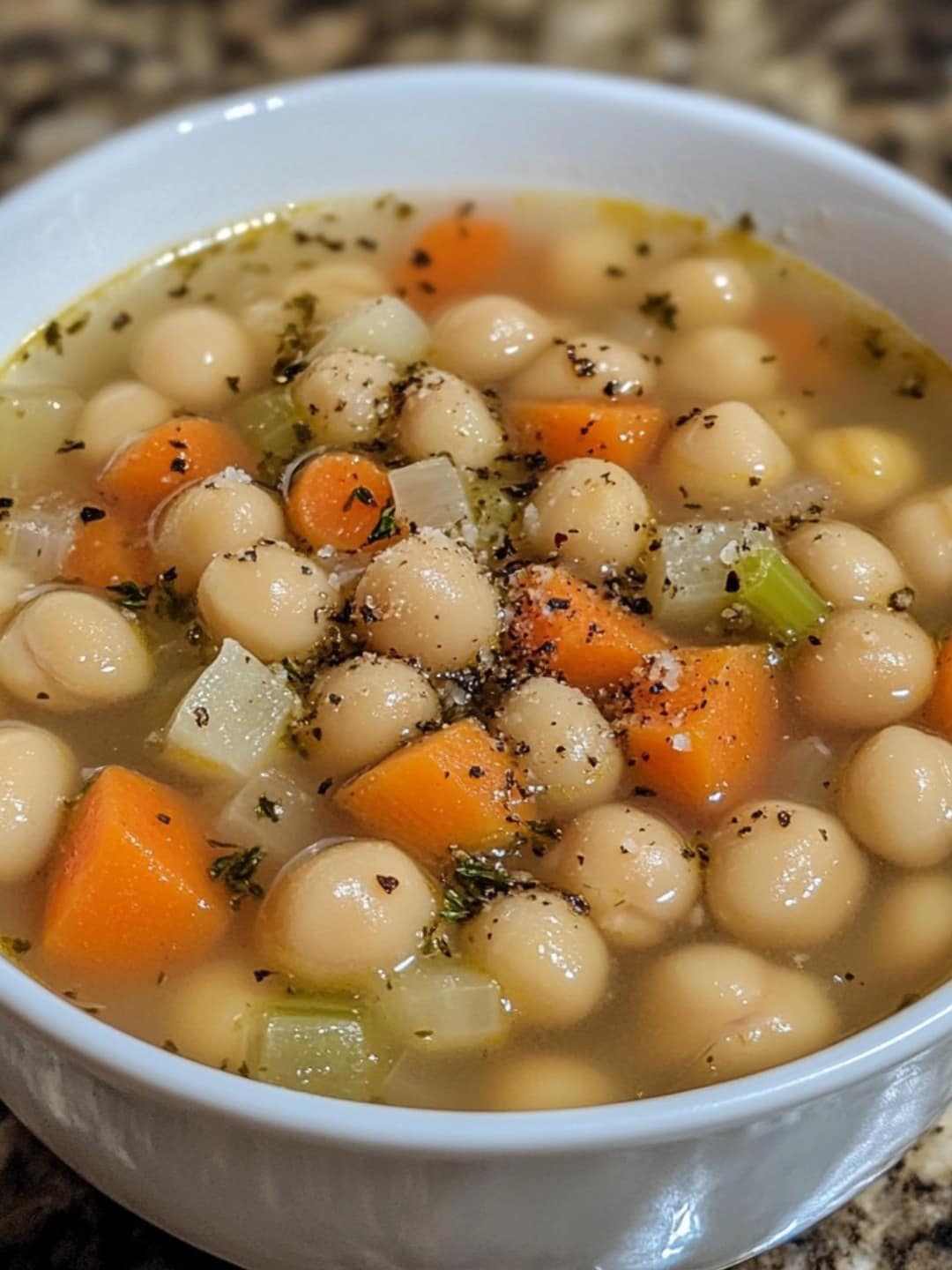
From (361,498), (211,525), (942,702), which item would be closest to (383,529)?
(361,498)

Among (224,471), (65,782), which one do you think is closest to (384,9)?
(224,471)

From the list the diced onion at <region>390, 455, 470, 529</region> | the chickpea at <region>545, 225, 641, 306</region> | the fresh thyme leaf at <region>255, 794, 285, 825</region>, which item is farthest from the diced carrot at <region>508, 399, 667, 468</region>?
the fresh thyme leaf at <region>255, 794, 285, 825</region>

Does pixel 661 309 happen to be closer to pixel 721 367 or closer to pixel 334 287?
pixel 721 367

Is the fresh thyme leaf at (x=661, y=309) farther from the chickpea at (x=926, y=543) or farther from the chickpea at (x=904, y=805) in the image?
the chickpea at (x=904, y=805)

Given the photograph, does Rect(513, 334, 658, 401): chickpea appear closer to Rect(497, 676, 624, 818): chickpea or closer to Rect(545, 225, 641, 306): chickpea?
Rect(545, 225, 641, 306): chickpea

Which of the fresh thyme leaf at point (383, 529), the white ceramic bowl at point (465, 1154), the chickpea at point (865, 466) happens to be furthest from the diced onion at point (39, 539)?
the chickpea at point (865, 466)

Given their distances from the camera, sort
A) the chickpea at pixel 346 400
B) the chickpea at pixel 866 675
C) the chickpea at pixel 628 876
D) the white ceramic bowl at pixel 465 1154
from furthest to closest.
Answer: the chickpea at pixel 346 400
the chickpea at pixel 866 675
the chickpea at pixel 628 876
the white ceramic bowl at pixel 465 1154
